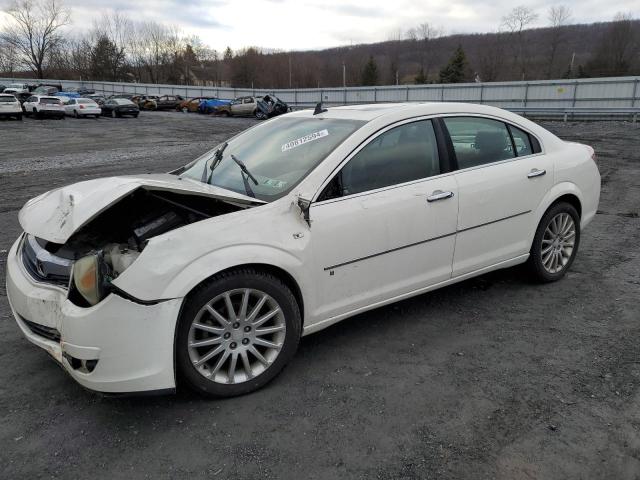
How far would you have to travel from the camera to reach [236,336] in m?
2.94

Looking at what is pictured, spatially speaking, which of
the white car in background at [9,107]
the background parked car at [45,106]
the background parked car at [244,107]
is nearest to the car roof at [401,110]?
the white car in background at [9,107]

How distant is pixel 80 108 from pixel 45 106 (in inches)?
95.1

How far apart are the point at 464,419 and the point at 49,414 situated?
2.33 m

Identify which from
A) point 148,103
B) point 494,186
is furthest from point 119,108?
point 494,186

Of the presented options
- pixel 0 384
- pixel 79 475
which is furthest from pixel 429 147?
pixel 0 384

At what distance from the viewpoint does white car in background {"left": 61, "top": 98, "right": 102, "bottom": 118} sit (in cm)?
3384

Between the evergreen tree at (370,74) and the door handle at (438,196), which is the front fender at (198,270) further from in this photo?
the evergreen tree at (370,74)

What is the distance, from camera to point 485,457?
97.3 inches

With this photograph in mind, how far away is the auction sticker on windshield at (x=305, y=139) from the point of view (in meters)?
3.60

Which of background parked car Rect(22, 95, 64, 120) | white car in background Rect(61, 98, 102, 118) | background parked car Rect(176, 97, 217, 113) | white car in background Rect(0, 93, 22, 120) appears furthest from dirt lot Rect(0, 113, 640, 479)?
background parked car Rect(176, 97, 217, 113)

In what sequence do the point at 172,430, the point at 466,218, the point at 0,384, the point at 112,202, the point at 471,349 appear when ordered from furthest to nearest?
the point at 466,218 < the point at 471,349 < the point at 0,384 < the point at 112,202 < the point at 172,430

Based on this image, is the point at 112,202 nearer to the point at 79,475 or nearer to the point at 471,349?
the point at 79,475

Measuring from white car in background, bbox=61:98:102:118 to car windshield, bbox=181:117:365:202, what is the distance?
34.0 m

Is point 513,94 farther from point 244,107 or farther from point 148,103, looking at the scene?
point 148,103
